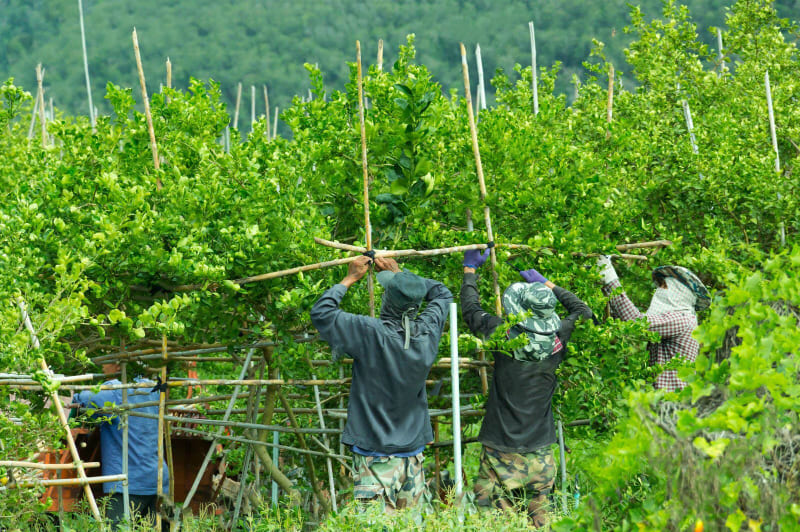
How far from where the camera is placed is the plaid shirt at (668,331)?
17.2 feet

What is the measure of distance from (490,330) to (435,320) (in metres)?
0.44

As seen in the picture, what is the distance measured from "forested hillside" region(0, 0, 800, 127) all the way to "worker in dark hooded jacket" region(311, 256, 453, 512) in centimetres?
3479

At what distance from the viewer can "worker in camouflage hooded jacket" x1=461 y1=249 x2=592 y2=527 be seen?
15.8 feet

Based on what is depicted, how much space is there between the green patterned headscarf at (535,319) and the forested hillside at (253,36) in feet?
113

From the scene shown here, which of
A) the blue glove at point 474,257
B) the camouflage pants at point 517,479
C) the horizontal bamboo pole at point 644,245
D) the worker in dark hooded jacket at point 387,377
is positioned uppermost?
the horizontal bamboo pole at point 644,245

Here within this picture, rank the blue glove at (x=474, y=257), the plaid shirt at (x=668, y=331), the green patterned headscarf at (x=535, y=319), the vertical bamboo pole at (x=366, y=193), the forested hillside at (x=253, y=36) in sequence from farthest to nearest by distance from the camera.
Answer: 1. the forested hillside at (x=253, y=36)
2. the plaid shirt at (x=668, y=331)
3. the blue glove at (x=474, y=257)
4. the green patterned headscarf at (x=535, y=319)
5. the vertical bamboo pole at (x=366, y=193)

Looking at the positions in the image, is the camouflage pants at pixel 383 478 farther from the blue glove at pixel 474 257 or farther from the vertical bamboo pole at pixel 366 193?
the blue glove at pixel 474 257

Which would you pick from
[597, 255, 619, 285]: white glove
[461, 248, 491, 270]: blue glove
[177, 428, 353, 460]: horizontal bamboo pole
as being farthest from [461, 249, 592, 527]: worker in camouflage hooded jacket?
[177, 428, 353, 460]: horizontal bamboo pole

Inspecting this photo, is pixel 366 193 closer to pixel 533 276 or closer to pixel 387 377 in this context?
pixel 387 377

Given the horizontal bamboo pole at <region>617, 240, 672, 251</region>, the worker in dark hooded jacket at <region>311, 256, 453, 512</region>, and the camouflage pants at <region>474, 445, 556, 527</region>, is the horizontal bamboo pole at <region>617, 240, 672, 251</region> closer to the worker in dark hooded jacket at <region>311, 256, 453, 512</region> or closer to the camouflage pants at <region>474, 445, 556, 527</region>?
the camouflage pants at <region>474, 445, 556, 527</region>

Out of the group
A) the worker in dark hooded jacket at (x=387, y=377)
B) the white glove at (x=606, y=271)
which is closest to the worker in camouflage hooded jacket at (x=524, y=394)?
the white glove at (x=606, y=271)

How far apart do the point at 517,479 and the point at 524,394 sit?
479 millimetres

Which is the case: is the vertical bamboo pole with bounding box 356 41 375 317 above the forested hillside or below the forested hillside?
below

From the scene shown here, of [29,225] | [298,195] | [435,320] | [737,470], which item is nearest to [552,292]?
[435,320]
